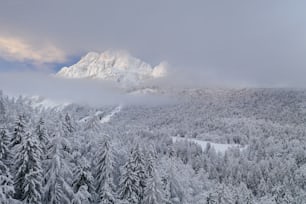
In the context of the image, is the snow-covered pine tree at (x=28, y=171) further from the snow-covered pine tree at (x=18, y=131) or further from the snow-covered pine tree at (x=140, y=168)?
the snow-covered pine tree at (x=140, y=168)

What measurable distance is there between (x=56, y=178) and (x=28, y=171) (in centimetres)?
267

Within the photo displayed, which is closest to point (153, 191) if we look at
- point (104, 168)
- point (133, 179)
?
point (133, 179)

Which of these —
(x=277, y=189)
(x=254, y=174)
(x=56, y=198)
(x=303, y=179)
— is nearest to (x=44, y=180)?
(x=56, y=198)

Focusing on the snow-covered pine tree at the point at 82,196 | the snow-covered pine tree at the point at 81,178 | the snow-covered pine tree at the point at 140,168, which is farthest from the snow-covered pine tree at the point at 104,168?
the snow-covered pine tree at the point at 140,168

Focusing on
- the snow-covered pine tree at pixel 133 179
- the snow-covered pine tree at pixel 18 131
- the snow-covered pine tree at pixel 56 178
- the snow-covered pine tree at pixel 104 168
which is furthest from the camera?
the snow-covered pine tree at pixel 133 179

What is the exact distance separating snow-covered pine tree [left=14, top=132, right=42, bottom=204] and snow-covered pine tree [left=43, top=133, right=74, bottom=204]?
117cm

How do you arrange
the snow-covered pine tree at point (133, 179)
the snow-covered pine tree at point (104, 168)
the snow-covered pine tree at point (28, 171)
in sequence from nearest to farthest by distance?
the snow-covered pine tree at point (28, 171) → the snow-covered pine tree at point (104, 168) → the snow-covered pine tree at point (133, 179)


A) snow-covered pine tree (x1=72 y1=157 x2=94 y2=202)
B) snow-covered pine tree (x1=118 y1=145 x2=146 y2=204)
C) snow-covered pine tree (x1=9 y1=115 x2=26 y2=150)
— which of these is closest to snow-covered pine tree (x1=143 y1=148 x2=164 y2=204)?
snow-covered pine tree (x1=118 y1=145 x2=146 y2=204)

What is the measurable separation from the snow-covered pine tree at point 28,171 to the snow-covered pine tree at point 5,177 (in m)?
1.08

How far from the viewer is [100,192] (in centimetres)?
3161

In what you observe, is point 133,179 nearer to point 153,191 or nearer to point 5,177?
point 153,191

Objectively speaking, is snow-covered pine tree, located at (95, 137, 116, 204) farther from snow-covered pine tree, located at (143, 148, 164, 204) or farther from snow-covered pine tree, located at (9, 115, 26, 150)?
snow-covered pine tree, located at (9, 115, 26, 150)

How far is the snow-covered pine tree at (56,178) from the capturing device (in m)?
26.8

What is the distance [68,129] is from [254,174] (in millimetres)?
109141
